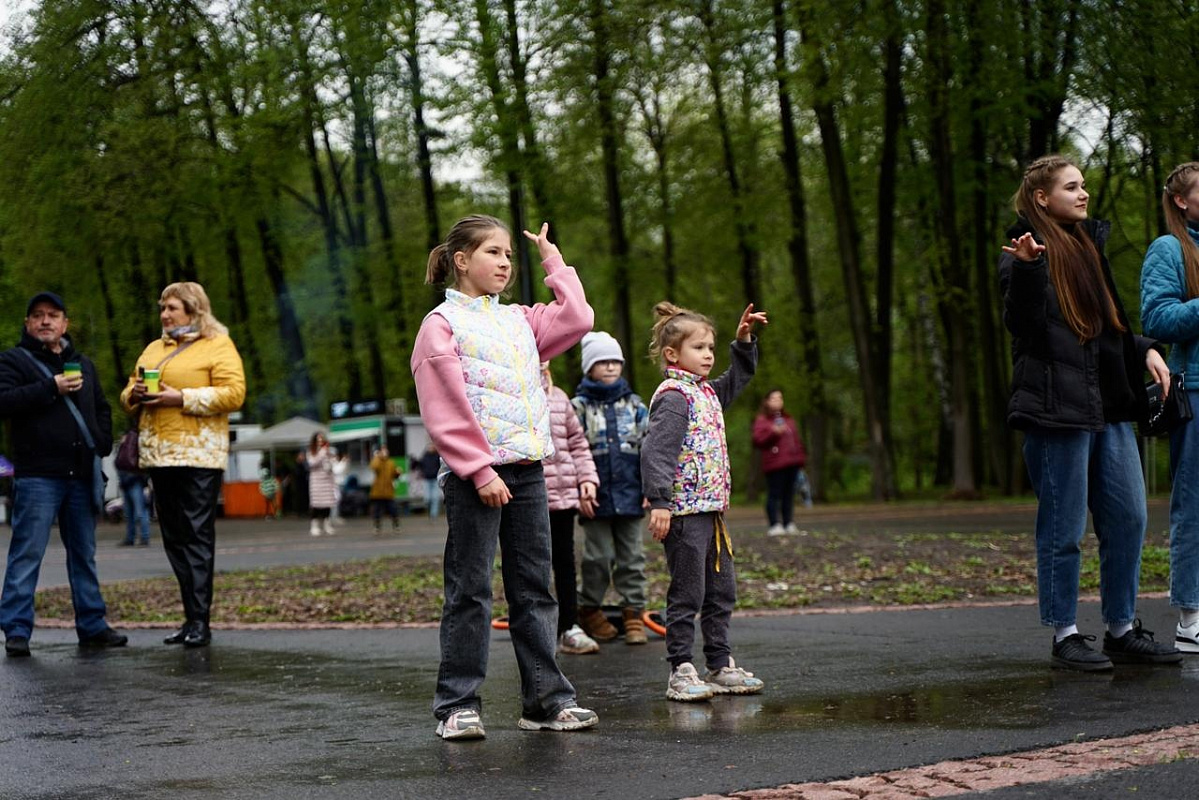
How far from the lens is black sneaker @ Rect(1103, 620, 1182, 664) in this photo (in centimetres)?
692

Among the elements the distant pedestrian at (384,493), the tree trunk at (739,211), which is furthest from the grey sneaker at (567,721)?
the tree trunk at (739,211)

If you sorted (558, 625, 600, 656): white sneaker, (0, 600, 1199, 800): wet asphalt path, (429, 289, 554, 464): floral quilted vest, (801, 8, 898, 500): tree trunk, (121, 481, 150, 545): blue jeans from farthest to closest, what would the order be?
(801, 8, 898, 500): tree trunk
(121, 481, 150, 545): blue jeans
(558, 625, 600, 656): white sneaker
(429, 289, 554, 464): floral quilted vest
(0, 600, 1199, 800): wet asphalt path

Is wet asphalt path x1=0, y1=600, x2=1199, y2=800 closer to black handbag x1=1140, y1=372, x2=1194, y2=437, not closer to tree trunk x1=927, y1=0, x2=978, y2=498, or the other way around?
black handbag x1=1140, y1=372, x2=1194, y2=437

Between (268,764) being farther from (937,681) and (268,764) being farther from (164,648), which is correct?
(164,648)

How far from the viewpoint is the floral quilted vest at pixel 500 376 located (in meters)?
5.78

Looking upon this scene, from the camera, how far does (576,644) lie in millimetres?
8648

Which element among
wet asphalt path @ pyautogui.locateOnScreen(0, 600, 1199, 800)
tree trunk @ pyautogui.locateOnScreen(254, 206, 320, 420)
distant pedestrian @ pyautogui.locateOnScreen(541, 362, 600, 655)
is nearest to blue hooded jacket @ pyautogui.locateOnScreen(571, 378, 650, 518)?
distant pedestrian @ pyautogui.locateOnScreen(541, 362, 600, 655)

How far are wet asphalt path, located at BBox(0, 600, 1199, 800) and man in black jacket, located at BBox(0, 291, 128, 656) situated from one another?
2.46 feet

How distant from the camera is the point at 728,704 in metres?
6.35

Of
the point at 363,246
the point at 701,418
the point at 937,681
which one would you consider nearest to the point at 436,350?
the point at 701,418

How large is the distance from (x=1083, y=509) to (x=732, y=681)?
1759 mm

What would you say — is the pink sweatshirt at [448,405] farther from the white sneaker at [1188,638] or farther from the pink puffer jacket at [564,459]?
the white sneaker at [1188,638]

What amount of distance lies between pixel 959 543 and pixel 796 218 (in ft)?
65.6

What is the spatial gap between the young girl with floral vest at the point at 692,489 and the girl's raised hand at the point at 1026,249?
115 centimetres
